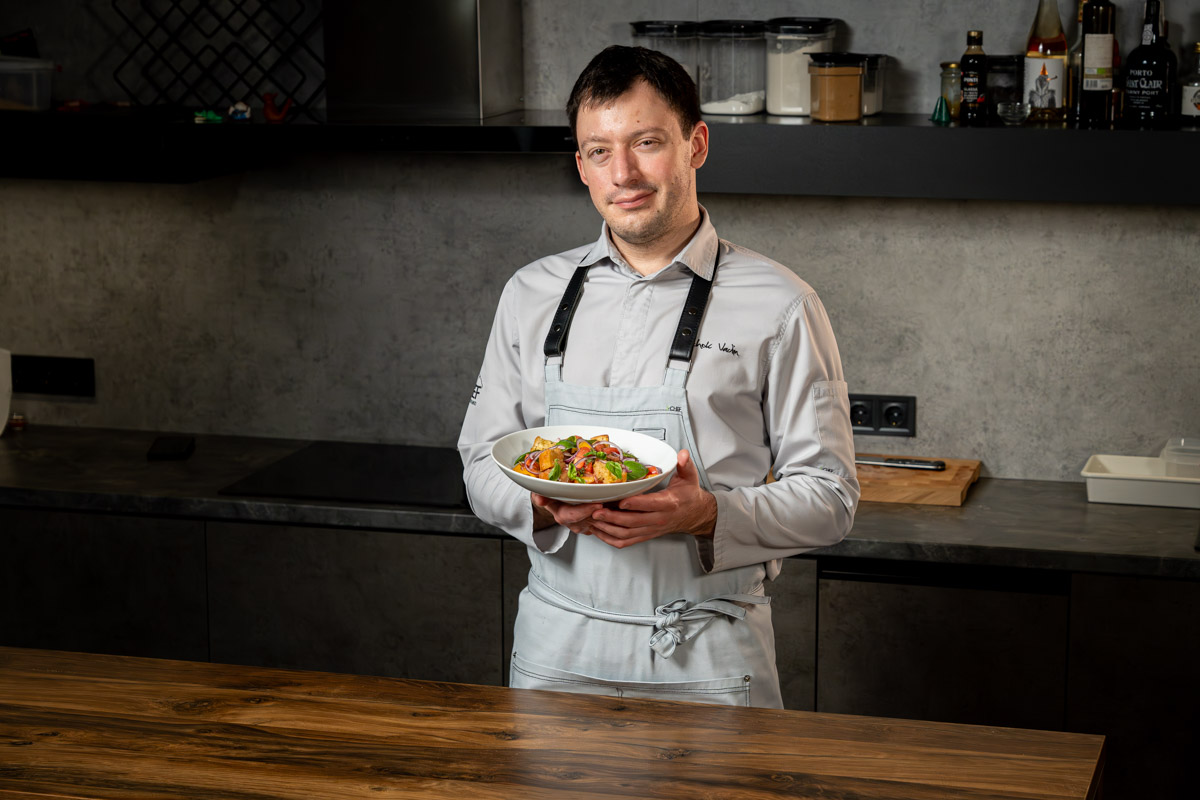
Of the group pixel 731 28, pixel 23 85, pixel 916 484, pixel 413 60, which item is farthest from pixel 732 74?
pixel 23 85

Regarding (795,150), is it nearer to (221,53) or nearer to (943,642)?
(943,642)

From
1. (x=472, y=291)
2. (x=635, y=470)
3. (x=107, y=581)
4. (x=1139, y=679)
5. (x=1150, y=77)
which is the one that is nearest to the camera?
(x=635, y=470)

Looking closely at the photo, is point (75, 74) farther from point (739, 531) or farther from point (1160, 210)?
point (1160, 210)

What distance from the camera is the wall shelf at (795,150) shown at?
249cm

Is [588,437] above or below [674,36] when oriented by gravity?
below

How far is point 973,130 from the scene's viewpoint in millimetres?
2531

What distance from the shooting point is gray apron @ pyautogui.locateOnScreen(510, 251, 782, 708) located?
1.81m

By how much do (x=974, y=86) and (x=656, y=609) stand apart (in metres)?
1.44

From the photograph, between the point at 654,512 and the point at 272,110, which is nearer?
the point at 654,512

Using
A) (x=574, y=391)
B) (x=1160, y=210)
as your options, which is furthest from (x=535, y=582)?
(x=1160, y=210)

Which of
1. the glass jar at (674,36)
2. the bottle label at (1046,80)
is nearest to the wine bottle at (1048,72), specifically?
the bottle label at (1046,80)

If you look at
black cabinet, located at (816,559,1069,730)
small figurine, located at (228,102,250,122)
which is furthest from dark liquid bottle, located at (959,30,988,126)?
small figurine, located at (228,102,250,122)

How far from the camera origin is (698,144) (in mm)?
1834

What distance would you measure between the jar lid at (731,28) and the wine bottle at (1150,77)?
756mm
